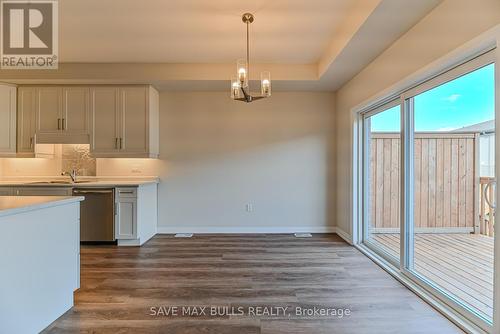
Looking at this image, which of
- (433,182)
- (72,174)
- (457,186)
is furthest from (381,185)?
(72,174)

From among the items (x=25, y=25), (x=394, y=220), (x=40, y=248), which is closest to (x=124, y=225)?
(x=40, y=248)

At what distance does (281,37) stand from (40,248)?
126 inches

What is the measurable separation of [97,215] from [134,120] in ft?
5.09

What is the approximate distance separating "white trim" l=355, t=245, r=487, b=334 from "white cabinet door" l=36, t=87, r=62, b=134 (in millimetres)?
5033

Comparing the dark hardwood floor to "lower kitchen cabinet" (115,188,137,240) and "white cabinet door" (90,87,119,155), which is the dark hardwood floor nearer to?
"lower kitchen cabinet" (115,188,137,240)

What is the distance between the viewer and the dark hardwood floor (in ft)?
6.80

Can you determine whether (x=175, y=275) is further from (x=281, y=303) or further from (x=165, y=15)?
(x=165, y=15)

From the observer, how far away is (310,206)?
4914mm

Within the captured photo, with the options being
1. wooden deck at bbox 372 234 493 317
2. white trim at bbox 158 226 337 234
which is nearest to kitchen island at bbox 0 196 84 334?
white trim at bbox 158 226 337 234

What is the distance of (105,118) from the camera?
14.5 ft

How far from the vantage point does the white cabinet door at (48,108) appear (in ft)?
14.4

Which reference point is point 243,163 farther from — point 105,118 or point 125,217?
point 105,118

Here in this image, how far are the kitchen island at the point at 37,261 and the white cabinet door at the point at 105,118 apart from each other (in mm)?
2253

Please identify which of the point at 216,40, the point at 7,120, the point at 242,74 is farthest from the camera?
the point at 7,120
